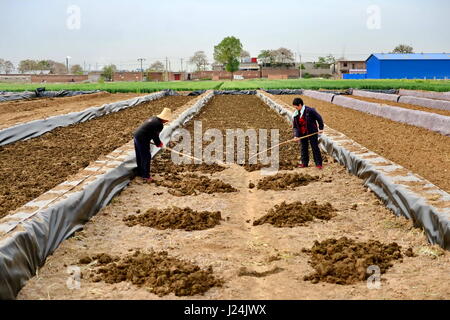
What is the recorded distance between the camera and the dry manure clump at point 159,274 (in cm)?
419

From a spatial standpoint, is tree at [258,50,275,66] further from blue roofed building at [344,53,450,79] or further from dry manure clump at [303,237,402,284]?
dry manure clump at [303,237,402,284]

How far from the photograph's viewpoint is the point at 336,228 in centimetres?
587

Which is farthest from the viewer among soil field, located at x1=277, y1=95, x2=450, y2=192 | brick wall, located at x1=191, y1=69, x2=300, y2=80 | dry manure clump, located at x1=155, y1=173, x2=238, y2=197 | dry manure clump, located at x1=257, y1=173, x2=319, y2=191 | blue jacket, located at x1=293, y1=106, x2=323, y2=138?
brick wall, located at x1=191, y1=69, x2=300, y2=80

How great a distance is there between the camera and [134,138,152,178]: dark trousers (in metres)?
8.10

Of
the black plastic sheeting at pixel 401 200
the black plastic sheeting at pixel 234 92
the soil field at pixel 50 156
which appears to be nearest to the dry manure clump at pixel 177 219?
the soil field at pixel 50 156

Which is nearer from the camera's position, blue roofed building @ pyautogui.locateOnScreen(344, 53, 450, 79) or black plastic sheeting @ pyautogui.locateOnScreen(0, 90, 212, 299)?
black plastic sheeting @ pyautogui.locateOnScreen(0, 90, 212, 299)

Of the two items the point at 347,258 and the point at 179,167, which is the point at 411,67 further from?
the point at 347,258

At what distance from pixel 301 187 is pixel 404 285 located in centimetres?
378

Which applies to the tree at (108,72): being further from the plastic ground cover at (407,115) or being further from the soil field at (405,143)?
the soil field at (405,143)

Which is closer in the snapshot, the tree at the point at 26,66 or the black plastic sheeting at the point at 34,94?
the black plastic sheeting at the point at 34,94

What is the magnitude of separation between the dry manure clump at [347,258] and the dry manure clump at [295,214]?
891mm

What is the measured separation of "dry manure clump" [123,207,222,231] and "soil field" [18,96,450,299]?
0.01m

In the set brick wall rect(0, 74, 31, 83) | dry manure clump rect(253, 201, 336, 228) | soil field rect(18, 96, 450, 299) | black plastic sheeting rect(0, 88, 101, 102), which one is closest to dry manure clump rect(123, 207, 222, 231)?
soil field rect(18, 96, 450, 299)
